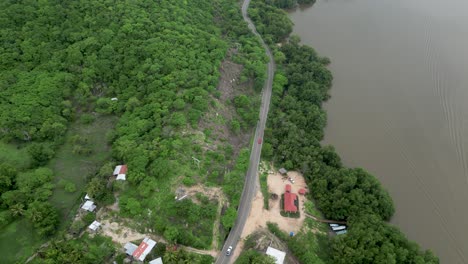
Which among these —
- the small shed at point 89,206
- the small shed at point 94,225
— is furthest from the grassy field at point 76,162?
the small shed at point 94,225

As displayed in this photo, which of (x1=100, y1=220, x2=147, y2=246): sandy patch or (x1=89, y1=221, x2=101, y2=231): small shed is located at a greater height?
(x1=100, y1=220, x2=147, y2=246): sandy patch

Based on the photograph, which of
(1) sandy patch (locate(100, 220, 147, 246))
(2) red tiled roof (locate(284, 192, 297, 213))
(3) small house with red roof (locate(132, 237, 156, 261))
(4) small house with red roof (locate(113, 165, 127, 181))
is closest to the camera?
(3) small house with red roof (locate(132, 237, 156, 261))

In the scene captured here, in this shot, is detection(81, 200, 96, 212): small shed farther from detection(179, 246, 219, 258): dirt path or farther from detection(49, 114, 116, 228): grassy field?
detection(179, 246, 219, 258): dirt path

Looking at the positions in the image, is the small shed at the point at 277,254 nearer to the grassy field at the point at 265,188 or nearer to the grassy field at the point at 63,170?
the grassy field at the point at 265,188

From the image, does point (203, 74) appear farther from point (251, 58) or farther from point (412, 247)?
point (412, 247)

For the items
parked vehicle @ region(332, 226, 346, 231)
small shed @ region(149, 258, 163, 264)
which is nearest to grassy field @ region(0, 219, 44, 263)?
small shed @ region(149, 258, 163, 264)

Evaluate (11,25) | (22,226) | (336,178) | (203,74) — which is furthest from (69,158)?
(336,178)

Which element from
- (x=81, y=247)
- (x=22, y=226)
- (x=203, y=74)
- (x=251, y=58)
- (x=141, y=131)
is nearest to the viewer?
(x=81, y=247)

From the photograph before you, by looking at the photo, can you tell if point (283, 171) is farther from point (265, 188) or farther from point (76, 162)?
point (76, 162)
